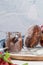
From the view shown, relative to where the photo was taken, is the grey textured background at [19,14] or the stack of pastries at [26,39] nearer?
the stack of pastries at [26,39]

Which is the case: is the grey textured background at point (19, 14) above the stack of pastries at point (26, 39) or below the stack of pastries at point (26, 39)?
above

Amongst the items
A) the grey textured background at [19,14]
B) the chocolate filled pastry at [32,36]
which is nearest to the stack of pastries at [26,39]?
the chocolate filled pastry at [32,36]

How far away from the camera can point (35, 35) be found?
1.15 m

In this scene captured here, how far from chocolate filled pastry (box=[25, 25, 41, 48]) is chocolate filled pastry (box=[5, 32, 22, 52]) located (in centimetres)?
6

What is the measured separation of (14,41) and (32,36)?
12 centimetres

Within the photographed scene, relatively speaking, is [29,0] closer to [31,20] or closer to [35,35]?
[31,20]

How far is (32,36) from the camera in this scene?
1.15m

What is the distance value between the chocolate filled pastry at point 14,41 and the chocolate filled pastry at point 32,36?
57mm

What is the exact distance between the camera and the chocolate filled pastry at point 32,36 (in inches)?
45.3

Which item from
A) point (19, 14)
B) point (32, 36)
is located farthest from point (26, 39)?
point (19, 14)

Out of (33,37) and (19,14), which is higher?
(19,14)

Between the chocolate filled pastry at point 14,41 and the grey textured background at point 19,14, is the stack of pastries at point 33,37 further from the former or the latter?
the grey textured background at point 19,14

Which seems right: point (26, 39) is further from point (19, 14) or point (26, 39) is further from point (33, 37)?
point (19, 14)

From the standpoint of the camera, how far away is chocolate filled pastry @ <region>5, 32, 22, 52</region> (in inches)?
44.2
